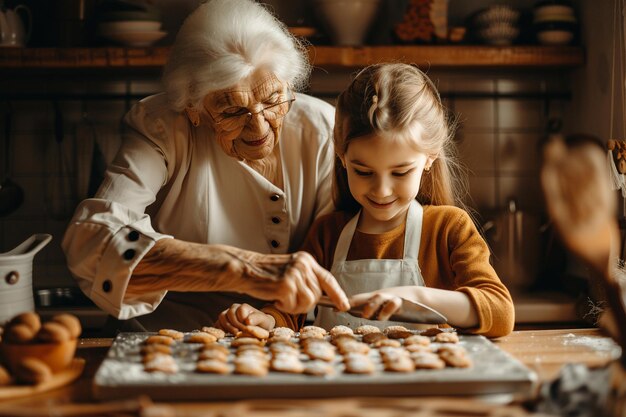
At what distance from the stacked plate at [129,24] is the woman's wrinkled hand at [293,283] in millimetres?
1534

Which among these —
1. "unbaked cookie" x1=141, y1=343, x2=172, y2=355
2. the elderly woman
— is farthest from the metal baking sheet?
the elderly woman

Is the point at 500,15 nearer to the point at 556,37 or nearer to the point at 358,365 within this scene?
the point at 556,37

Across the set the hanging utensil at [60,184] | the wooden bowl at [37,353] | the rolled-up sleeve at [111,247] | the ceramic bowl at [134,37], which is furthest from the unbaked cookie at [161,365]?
the hanging utensil at [60,184]

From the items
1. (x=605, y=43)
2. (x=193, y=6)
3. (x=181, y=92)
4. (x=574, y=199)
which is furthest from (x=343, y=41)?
(x=574, y=199)

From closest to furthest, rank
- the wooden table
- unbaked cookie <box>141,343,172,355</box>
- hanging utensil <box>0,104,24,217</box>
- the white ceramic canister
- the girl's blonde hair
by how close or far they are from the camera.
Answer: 1. the wooden table
2. unbaked cookie <box>141,343,172,355</box>
3. the white ceramic canister
4. the girl's blonde hair
5. hanging utensil <box>0,104,24,217</box>

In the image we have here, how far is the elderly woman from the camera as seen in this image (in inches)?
48.6

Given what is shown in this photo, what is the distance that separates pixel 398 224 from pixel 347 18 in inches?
45.5

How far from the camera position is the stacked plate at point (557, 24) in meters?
2.54

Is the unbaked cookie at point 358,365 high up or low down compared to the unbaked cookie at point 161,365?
down

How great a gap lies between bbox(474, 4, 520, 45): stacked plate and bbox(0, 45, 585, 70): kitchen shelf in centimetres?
6

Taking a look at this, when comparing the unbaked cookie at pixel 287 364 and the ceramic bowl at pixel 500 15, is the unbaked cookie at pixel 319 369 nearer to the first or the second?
the unbaked cookie at pixel 287 364

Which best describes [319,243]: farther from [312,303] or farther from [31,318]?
[31,318]

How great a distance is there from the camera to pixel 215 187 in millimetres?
1750

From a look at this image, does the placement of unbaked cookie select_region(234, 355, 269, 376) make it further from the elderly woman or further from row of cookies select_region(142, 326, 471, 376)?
the elderly woman
